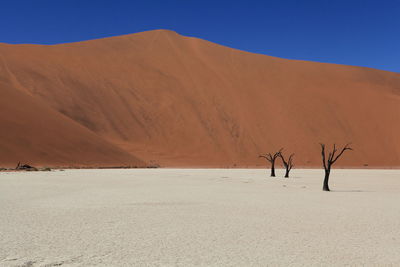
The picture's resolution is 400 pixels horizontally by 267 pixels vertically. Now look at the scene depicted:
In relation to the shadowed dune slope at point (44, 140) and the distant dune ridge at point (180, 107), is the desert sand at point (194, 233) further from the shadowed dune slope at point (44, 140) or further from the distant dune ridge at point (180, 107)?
the distant dune ridge at point (180, 107)

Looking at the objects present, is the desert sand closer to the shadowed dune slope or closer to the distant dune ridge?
the shadowed dune slope

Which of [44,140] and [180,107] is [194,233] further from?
[180,107]

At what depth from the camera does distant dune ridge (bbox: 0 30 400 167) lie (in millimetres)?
42156

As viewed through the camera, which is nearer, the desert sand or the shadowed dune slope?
the desert sand

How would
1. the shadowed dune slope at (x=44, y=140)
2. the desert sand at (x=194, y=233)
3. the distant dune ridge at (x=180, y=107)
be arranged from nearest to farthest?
the desert sand at (x=194, y=233) → the shadowed dune slope at (x=44, y=140) → the distant dune ridge at (x=180, y=107)

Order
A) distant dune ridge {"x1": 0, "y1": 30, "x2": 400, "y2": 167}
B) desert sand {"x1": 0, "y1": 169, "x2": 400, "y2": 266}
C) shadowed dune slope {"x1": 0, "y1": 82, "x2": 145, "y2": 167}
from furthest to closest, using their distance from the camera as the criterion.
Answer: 1. distant dune ridge {"x1": 0, "y1": 30, "x2": 400, "y2": 167}
2. shadowed dune slope {"x1": 0, "y1": 82, "x2": 145, "y2": 167}
3. desert sand {"x1": 0, "y1": 169, "x2": 400, "y2": 266}

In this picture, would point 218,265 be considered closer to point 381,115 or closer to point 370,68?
point 381,115

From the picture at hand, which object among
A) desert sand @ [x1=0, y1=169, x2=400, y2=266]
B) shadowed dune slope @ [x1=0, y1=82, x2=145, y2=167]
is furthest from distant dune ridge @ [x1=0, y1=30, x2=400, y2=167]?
desert sand @ [x1=0, y1=169, x2=400, y2=266]

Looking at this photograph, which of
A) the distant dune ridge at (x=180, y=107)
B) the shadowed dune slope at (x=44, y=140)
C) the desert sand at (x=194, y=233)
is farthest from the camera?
the distant dune ridge at (x=180, y=107)

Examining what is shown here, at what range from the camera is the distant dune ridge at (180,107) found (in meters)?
42.2

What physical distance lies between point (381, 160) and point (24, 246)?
5566 centimetres

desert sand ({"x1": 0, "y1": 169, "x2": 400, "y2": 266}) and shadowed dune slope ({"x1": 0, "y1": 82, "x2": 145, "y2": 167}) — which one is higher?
shadowed dune slope ({"x1": 0, "y1": 82, "x2": 145, "y2": 167})

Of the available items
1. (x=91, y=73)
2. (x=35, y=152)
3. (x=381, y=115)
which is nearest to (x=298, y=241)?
(x=35, y=152)

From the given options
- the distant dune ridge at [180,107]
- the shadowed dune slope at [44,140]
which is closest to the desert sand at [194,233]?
the shadowed dune slope at [44,140]
